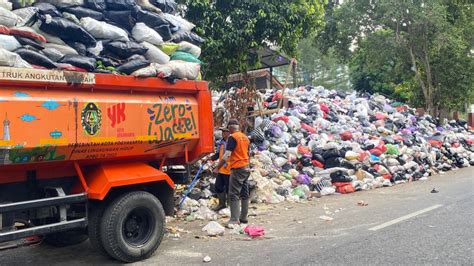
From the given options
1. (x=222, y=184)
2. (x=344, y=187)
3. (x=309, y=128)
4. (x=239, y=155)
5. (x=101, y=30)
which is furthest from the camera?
(x=309, y=128)

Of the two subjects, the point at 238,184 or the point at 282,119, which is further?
the point at 282,119

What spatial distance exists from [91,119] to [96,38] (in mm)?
1172

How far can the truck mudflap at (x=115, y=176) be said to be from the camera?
4969 mm

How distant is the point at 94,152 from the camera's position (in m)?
4.94

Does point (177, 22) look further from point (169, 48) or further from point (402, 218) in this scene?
point (402, 218)

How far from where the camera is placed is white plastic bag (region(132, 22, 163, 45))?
5977mm

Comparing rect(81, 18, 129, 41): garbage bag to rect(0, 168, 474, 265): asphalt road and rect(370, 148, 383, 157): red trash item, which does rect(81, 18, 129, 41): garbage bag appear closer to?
rect(0, 168, 474, 265): asphalt road

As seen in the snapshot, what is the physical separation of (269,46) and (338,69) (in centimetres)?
5121

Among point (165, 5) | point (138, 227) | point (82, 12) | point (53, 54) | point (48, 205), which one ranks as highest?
point (165, 5)

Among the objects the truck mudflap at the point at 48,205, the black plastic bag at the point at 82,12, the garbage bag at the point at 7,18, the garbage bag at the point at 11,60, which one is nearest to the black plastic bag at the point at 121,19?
the black plastic bag at the point at 82,12

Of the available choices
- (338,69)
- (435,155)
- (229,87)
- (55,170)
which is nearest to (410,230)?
(55,170)

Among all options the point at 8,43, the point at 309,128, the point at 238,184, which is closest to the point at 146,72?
the point at 8,43

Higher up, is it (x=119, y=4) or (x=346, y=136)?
(x=119, y=4)

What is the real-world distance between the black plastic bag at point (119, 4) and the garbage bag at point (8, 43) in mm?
1691
